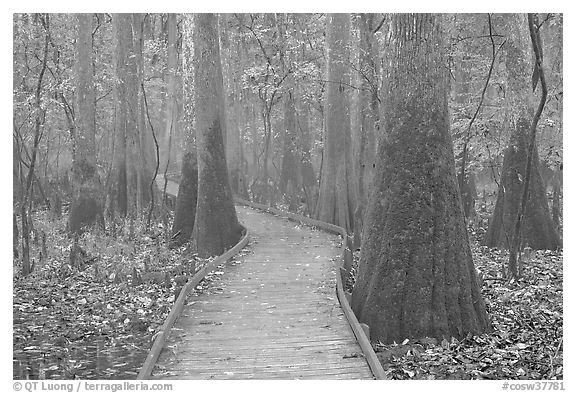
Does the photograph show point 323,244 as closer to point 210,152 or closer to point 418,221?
point 210,152

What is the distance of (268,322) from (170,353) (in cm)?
135

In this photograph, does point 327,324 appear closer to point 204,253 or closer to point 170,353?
point 170,353

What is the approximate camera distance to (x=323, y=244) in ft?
39.9

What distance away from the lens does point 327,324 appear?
7.36m

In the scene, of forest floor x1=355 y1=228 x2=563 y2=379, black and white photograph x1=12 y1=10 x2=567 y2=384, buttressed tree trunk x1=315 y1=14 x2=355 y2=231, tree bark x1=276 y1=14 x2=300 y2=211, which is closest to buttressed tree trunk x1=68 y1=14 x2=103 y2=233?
black and white photograph x1=12 y1=10 x2=567 y2=384

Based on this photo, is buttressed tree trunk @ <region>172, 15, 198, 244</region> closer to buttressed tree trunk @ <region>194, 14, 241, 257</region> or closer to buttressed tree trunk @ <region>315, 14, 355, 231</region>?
buttressed tree trunk @ <region>194, 14, 241, 257</region>

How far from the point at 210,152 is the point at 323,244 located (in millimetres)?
2759

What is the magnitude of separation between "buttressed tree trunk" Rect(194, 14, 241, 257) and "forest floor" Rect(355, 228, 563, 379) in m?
4.89

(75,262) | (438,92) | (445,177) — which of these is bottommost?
(75,262)

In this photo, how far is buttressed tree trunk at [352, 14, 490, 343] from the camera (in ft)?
24.3

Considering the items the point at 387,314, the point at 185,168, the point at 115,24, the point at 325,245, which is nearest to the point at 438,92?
the point at 387,314

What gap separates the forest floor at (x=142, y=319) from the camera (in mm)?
6578

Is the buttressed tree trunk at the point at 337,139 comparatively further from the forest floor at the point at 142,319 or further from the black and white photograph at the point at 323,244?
the forest floor at the point at 142,319

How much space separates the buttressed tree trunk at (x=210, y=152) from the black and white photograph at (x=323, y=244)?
1.3 inches
